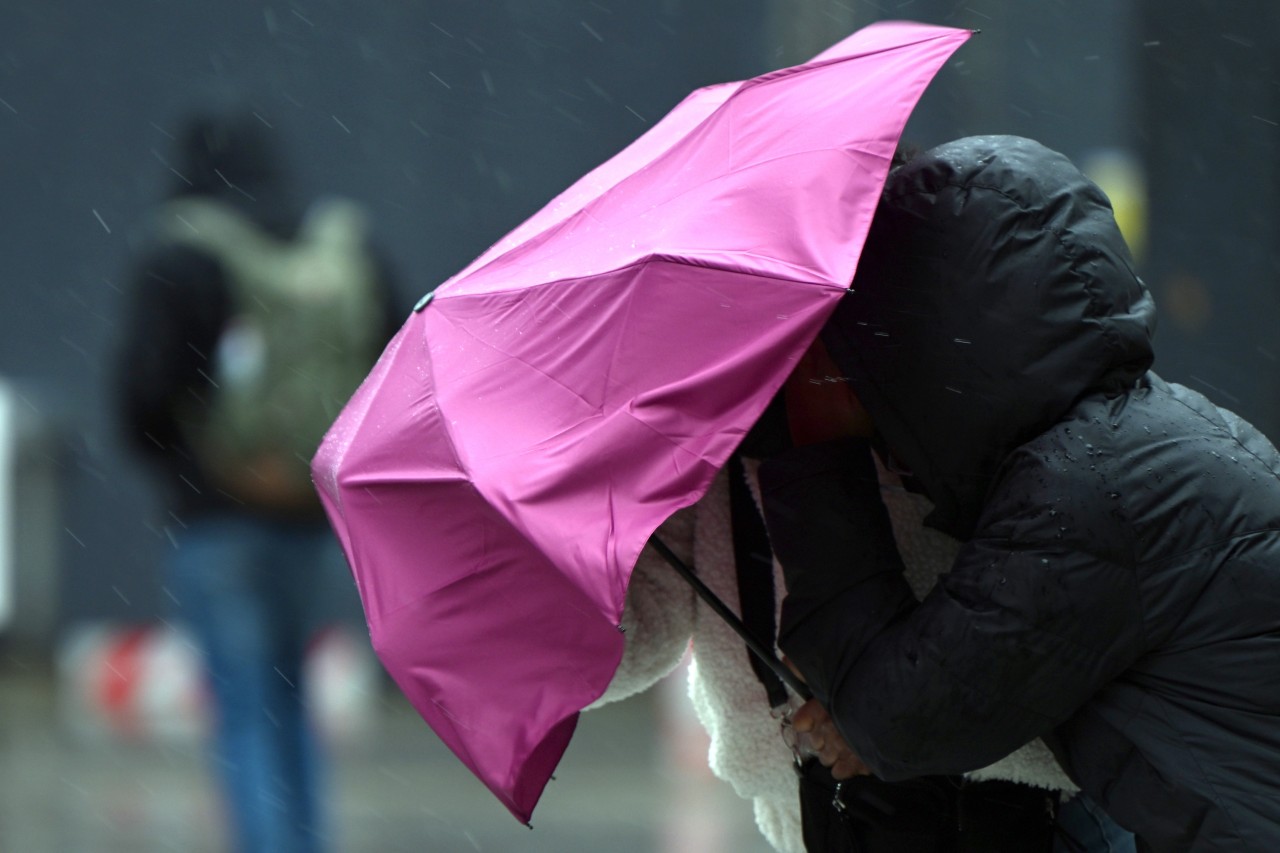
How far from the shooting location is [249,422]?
5207 millimetres

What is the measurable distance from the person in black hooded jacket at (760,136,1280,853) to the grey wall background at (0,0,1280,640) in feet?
21.3

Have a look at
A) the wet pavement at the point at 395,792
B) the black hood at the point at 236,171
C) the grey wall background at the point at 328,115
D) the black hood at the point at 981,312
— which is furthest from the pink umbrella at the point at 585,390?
the grey wall background at the point at 328,115

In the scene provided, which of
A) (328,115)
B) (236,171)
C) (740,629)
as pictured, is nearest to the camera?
(740,629)

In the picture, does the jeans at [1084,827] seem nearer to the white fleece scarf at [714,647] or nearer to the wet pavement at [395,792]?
the white fleece scarf at [714,647]

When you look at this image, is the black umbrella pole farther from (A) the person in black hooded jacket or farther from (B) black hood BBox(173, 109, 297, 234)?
(B) black hood BBox(173, 109, 297, 234)

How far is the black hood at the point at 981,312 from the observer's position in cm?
208

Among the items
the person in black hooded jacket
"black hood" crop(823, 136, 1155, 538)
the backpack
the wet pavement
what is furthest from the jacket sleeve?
the wet pavement

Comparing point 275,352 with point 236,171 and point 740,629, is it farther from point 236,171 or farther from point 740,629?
point 740,629

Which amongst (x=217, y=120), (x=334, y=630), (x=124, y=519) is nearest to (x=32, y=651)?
(x=124, y=519)

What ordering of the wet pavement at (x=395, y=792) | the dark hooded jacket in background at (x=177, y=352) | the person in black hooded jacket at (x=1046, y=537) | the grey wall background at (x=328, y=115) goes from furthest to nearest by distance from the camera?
1. the grey wall background at (x=328, y=115)
2. the wet pavement at (x=395, y=792)
3. the dark hooded jacket in background at (x=177, y=352)
4. the person in black hooded jacket at (x=1046, y=537)

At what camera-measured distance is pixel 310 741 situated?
5.03m

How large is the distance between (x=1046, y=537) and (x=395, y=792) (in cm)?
594

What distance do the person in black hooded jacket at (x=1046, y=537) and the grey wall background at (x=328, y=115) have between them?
6486 millimetres

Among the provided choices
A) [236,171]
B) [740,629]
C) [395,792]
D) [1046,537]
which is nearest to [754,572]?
[740,629]
